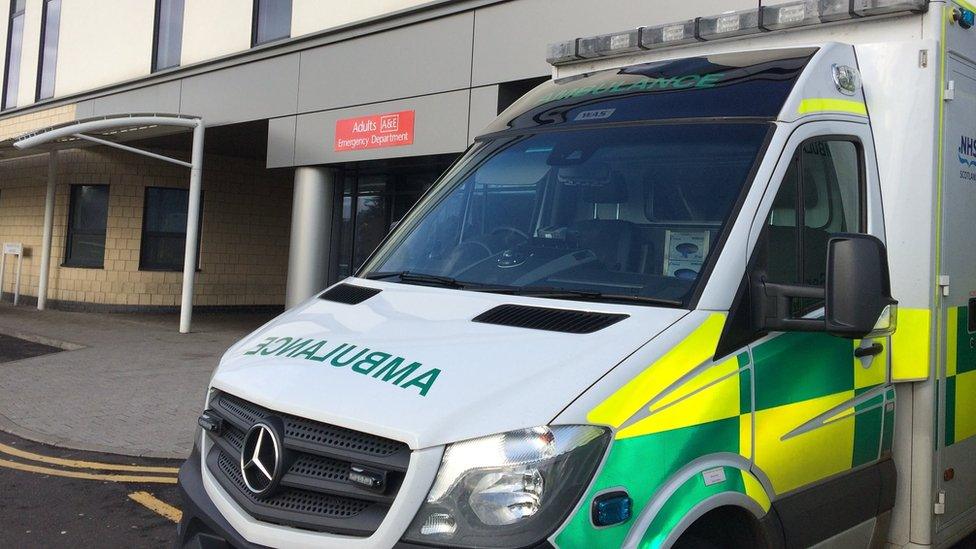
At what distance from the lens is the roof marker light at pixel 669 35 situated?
4121 millimetres

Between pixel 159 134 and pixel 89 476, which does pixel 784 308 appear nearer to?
pixel 89 476

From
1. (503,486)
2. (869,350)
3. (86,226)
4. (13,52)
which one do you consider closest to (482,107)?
(869,350)

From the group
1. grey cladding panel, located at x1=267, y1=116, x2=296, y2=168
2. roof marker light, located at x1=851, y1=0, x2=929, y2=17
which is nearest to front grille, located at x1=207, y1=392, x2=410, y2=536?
roof marker light, located at x1=851, y1=0, x2=929, y2=17

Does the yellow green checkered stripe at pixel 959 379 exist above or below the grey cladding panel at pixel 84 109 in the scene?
below

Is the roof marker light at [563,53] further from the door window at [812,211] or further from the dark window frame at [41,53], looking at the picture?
the dark window frame at [41,53]

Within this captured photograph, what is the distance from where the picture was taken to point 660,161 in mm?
3295

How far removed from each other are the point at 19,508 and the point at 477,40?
22.1 feet

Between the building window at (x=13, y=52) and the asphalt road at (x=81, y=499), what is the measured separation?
1793 centimetres

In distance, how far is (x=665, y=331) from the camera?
263 cm

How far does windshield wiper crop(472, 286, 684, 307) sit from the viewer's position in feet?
9.30

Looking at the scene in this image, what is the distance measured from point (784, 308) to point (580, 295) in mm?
654

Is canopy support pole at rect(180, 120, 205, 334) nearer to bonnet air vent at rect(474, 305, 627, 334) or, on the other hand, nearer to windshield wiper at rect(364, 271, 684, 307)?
windshield wiper at rect(364, 271, 684, 307)

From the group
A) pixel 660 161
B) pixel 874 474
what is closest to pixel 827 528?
pixel 874 474

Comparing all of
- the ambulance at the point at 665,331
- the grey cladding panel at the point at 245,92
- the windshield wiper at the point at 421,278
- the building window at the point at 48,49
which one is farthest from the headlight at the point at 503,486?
the building window at the point at 48,49
